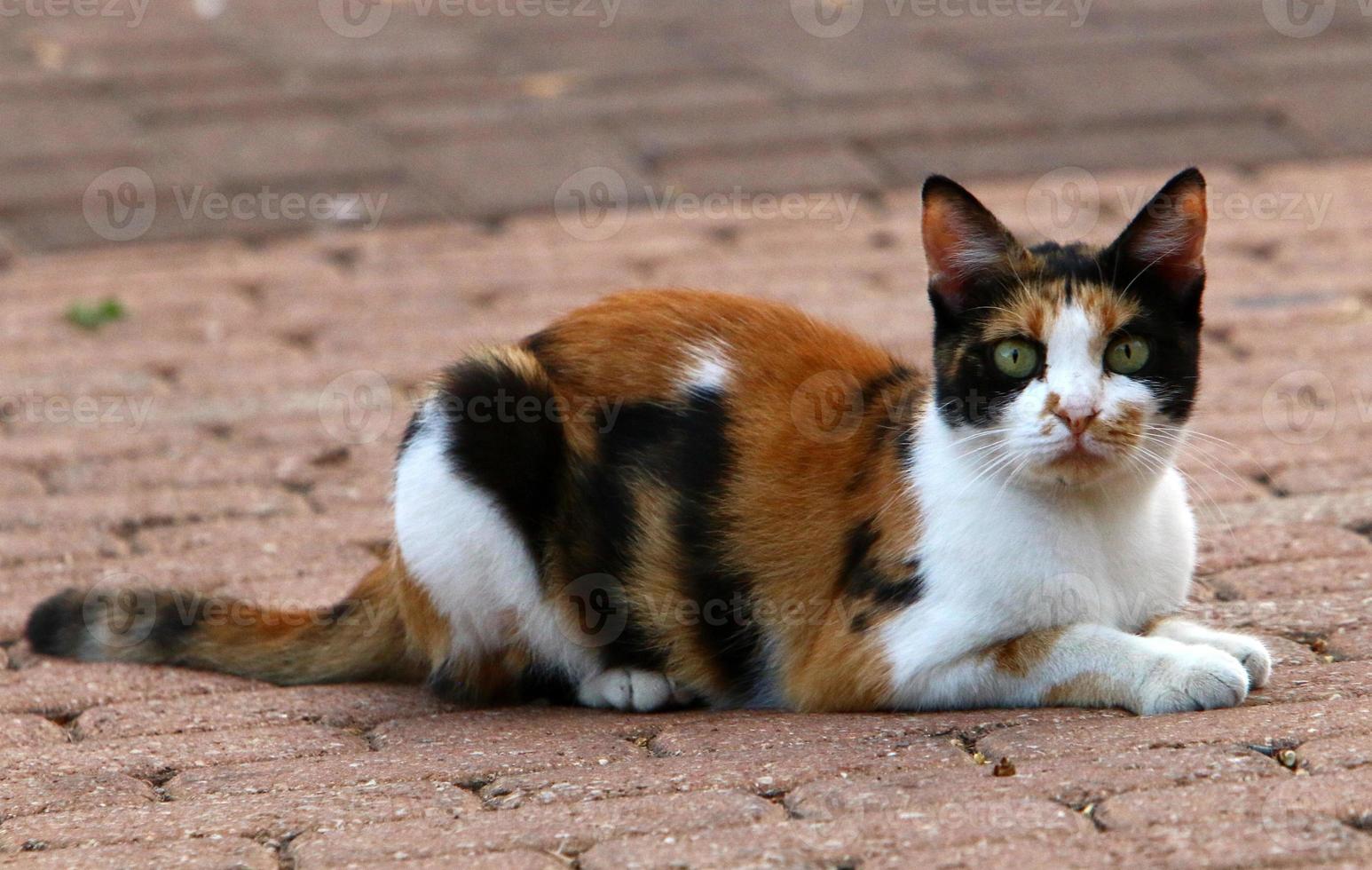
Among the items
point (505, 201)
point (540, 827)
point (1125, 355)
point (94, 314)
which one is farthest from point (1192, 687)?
point (505, 201)

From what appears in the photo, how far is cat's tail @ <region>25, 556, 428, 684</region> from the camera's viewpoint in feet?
13.5

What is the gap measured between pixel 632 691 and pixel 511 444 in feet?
1.98

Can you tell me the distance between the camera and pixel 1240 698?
3338 millimetres

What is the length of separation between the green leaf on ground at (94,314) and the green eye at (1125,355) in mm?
4381

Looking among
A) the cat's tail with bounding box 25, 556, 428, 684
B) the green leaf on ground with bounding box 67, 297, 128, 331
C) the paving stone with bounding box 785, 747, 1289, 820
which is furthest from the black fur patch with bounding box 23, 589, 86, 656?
the green leaf on ground with bounding box 67, 297, 128, 331

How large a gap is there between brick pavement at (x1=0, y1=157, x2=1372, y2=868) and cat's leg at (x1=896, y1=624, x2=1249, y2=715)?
8cm

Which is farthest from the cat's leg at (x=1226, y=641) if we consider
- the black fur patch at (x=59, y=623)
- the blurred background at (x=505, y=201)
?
the black fur patch at (x=59, y=623)

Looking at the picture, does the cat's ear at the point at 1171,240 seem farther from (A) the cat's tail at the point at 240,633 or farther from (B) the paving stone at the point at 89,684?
(B) the paving stone at the point at 89,684

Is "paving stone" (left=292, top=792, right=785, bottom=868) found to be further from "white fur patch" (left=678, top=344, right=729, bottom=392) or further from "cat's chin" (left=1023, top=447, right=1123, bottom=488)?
"white fur patch" (left=678, top=344, right=729, bottom=392)

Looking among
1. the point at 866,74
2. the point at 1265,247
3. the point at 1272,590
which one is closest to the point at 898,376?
the point at 1272,590

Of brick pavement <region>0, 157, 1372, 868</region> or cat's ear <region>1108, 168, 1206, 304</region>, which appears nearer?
brick pavement <region>0, 157, 1372, 868</region>

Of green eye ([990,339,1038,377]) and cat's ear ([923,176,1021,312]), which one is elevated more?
cat's ear ([923,176,1021,312])

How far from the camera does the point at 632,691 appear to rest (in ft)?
12.9

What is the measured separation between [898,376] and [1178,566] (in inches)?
29.9
